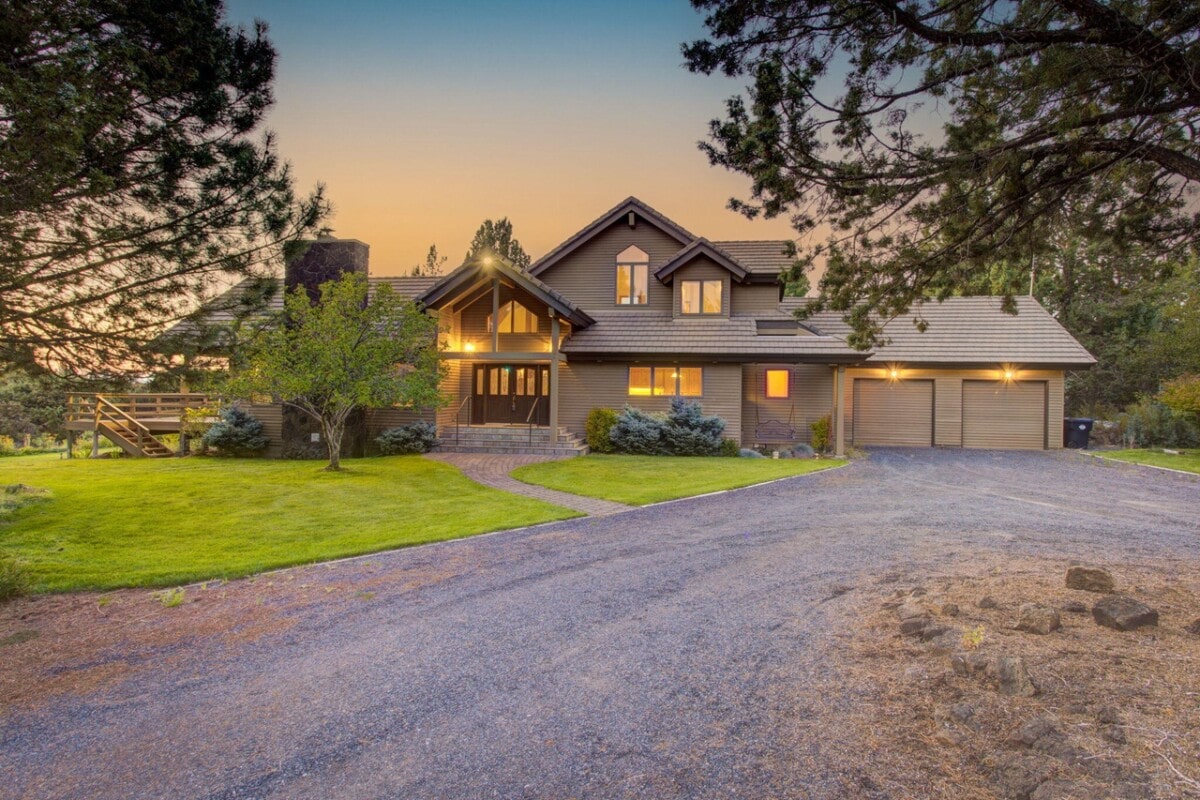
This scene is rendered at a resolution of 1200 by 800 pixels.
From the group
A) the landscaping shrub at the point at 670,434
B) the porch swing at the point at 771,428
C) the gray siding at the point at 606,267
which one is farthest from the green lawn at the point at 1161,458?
the gray siding at the point at 606,267

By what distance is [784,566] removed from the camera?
6.57 meters

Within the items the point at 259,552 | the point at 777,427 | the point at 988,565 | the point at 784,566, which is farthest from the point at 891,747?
the point at 777,427

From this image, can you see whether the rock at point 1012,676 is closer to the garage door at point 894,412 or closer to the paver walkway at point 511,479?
the paver walkway at point 511,479

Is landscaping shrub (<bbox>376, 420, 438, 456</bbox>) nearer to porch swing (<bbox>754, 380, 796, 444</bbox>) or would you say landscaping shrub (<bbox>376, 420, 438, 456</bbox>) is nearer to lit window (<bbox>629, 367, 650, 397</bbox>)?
lit window (<bbox>629, 367, 650, 397</bbox>)

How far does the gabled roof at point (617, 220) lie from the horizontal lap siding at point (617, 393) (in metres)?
4.39

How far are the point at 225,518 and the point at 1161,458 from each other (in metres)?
23.5

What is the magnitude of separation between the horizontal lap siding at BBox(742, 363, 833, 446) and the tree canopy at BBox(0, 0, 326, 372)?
15824 millimetres

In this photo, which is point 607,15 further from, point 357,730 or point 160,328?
point 357,730

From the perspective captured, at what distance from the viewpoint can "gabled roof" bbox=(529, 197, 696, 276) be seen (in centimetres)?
2075

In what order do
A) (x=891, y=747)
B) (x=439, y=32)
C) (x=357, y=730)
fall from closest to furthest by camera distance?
(x=891, y=747) < (x=357, y=730) < (x=439, y=32)

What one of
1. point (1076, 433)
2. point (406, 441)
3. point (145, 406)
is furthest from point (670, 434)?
point (145, 406)

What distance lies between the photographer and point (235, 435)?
18422 mm

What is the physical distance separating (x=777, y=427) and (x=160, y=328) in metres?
17.4

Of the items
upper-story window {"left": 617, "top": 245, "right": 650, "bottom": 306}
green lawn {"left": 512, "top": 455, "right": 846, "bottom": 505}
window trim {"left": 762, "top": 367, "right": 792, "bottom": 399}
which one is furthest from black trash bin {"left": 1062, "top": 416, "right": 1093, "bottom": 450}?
upper-story window {"left": 617, "top": 245, "right": 650, "bottom": 306}
